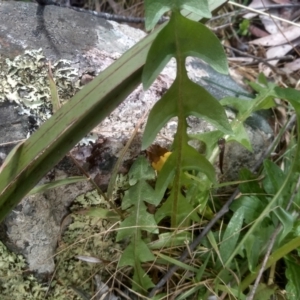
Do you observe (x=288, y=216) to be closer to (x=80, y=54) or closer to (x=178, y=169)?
(x=178, y=169)

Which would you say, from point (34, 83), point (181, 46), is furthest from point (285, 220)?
point (34, 83)

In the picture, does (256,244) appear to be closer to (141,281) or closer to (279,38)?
(141,281)

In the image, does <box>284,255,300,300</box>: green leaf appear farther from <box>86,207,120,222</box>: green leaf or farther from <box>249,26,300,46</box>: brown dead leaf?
<box>249,26,300,46</box>: brown dead leaf

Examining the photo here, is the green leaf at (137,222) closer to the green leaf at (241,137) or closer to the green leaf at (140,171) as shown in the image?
the green leaf at (140,171)

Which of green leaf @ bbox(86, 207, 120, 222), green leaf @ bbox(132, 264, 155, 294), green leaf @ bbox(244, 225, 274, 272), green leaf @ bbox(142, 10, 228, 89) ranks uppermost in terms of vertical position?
green leaf @ bbox(142, 10, 228, 89)

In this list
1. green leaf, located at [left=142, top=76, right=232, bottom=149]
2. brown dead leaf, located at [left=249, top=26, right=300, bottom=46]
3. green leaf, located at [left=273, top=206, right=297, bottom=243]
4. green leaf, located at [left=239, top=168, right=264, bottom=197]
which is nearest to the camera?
green leaf, located at [left=142, top=76, right=232, bottom=149]

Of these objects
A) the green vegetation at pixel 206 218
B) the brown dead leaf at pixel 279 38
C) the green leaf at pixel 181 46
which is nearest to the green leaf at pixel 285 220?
the green vegetation at pixel 206 218

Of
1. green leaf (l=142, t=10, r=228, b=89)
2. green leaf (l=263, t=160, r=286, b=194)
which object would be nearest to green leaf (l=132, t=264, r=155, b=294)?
green leaf (l=263, t=160, r=286, b=194)

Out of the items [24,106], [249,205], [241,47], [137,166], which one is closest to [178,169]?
[137,166]
